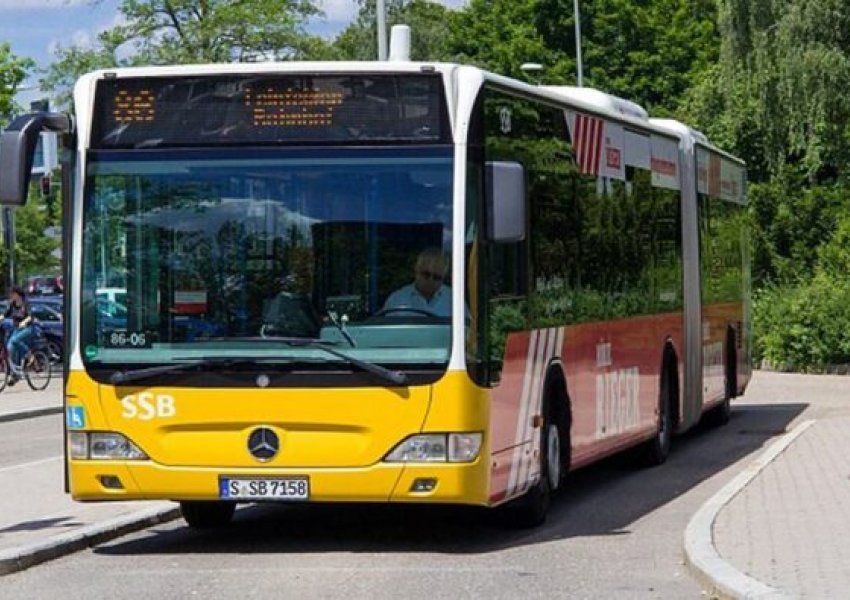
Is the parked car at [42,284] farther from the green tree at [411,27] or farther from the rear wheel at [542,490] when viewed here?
the rear wheel at [542,490]

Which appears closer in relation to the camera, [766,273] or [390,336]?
[390,336]

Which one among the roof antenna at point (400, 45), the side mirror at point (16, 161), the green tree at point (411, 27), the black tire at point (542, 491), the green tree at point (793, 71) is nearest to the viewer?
the side mirror at point (16, 161)

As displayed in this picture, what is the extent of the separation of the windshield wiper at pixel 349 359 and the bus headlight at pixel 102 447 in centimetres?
110

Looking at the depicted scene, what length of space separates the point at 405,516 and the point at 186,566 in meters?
3.06

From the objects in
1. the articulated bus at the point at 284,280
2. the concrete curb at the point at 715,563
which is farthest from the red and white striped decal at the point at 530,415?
the concrete curb at the point at 715,563

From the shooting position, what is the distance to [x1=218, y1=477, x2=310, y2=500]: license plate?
481 inches

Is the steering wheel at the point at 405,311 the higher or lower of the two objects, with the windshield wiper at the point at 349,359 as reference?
higher

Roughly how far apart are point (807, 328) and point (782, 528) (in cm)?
2738

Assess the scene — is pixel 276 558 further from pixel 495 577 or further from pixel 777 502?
pixel 777 502

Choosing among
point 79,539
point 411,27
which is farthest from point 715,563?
point 411,27

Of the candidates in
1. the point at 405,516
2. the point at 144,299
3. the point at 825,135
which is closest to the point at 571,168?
the point at 405,516

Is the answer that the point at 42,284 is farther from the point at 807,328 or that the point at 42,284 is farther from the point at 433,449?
the point at 433,449

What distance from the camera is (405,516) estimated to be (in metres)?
15.0

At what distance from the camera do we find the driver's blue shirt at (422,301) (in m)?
12.2
